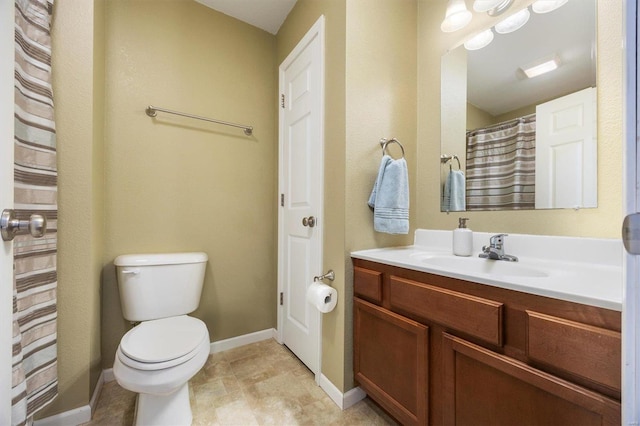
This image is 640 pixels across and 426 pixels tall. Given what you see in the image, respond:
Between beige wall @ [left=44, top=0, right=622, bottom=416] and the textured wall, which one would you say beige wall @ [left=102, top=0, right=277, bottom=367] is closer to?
beige wall @ [left=44, top=0, right=622, bottom=416]

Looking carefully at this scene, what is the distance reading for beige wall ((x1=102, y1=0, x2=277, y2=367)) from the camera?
156 centimetres

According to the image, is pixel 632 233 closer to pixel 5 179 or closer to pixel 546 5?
pixel 5 179

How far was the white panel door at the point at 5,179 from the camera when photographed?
0.51 metres

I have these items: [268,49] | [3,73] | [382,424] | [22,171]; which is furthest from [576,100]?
[22,171]

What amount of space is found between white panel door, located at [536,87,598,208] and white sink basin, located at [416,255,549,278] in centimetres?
33

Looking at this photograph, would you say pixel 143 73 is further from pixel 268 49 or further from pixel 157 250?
pixel 157 250

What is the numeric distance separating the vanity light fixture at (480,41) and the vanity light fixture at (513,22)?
4cm

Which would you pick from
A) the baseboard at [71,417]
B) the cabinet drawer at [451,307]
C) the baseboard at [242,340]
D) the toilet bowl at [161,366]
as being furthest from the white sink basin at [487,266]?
the baseboard at [71,417]

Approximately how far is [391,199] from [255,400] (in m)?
1.26

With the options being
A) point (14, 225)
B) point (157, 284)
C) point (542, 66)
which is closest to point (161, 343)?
point (157, 284)

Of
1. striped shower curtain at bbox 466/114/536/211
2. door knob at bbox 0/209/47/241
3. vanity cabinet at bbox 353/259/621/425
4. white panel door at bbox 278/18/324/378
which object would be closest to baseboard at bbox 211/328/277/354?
white panel door at bbox 278/18/324/378

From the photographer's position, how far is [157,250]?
1651 millimetres

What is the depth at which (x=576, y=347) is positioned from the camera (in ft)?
2.09

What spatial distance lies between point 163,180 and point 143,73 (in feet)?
2.17
